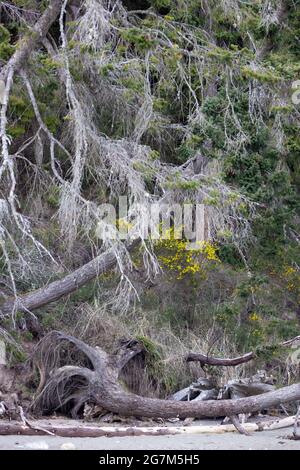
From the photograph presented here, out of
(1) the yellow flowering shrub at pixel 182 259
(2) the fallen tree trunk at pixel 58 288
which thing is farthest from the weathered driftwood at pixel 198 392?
(1) the yellow flowering shrub at pixel 182 259

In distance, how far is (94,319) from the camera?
12641 mm

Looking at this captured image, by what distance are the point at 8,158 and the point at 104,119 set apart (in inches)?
114

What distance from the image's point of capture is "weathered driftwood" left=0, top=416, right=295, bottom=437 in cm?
905

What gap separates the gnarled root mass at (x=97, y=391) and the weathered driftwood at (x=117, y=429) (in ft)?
0.85

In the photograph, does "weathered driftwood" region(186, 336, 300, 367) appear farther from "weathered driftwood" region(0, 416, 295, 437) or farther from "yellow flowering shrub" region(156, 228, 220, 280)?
"yellow flowering shrub" region(156, 228, 220, 280)

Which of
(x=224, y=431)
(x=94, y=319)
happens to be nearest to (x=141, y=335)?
(x=94, y=319)

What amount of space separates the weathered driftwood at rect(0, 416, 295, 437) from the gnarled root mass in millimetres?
258

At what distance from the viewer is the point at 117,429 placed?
9.29 meters

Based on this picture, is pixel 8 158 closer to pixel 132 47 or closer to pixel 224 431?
pixel 132 47

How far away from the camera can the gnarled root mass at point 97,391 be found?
9992mm

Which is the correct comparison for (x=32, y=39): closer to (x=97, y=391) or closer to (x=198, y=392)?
(x=97, y=391)
